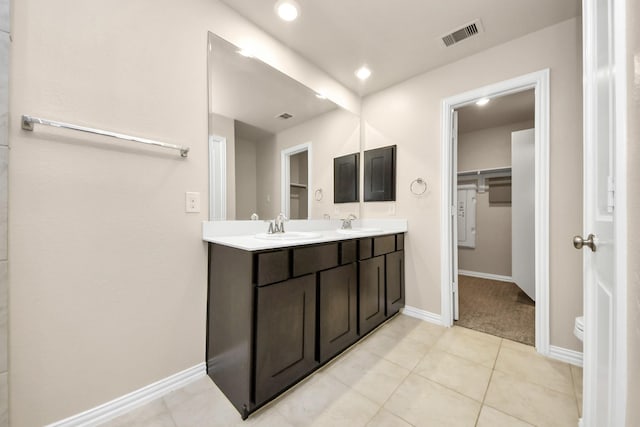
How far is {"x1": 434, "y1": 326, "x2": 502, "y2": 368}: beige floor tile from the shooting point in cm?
174

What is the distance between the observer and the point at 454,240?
2334 millimetres

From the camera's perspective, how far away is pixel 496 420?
1.20 metres

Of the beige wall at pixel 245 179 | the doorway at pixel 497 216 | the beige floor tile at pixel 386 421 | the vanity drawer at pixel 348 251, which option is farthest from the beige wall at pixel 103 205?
the doorway at pixel 497 216

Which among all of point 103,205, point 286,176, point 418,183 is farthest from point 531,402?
point 103,205

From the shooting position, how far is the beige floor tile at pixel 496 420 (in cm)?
118

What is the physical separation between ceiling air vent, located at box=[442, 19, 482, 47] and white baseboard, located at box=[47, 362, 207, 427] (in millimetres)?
2978

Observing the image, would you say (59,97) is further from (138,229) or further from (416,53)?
(416,53)

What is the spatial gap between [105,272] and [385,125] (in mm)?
2603

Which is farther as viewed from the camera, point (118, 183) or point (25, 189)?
point (118, 183)

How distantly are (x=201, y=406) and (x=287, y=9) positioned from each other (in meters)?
2.48

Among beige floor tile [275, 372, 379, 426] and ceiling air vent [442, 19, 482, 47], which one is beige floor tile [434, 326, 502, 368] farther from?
ceiling air vent [442, 19, 482, 47]

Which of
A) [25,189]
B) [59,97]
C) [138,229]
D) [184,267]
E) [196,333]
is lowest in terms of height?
[196,333]

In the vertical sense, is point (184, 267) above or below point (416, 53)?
below

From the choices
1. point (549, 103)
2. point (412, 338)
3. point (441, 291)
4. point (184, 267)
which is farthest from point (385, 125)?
point (184, 267)
